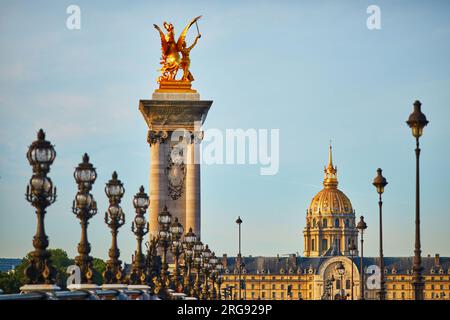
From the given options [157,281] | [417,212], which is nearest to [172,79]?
[157,281]

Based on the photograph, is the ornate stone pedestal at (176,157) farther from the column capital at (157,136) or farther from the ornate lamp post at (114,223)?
the ornate lamp post at (114,223)

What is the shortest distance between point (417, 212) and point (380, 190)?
12603 mm

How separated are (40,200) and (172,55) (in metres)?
63.8

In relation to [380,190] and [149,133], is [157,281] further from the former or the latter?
[149,133]

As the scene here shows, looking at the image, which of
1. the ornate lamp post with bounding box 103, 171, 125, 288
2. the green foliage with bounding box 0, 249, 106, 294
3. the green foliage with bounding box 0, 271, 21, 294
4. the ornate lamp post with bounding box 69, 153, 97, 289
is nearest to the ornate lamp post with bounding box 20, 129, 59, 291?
the ornate lamp post with bounding box 69, 153, 97, 289

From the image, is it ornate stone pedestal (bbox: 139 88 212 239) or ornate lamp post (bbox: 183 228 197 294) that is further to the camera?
ornate stone pedestal (bbox: 139 88 212 239)

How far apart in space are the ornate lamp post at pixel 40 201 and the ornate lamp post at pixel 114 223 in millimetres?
8404

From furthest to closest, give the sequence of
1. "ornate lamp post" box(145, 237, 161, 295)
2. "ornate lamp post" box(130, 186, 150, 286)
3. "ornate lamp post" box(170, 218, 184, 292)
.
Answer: "ornate lamp post" box(170, 218, 184, 292), "ornate lamp post" box(145, 237, 161, 295), "ornate lamp post" box(130, 186, 150, 286)

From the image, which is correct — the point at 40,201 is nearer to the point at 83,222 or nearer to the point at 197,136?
the point at 83,222

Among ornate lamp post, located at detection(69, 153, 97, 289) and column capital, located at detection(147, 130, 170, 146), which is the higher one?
column capital, located at detection(147, 130, 170, 146)

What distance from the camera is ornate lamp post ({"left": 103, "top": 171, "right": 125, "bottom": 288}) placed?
42.4 m

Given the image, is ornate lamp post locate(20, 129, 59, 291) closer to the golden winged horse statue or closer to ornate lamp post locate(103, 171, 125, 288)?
ornate lamp post locate(103, 171, 125, 288)
